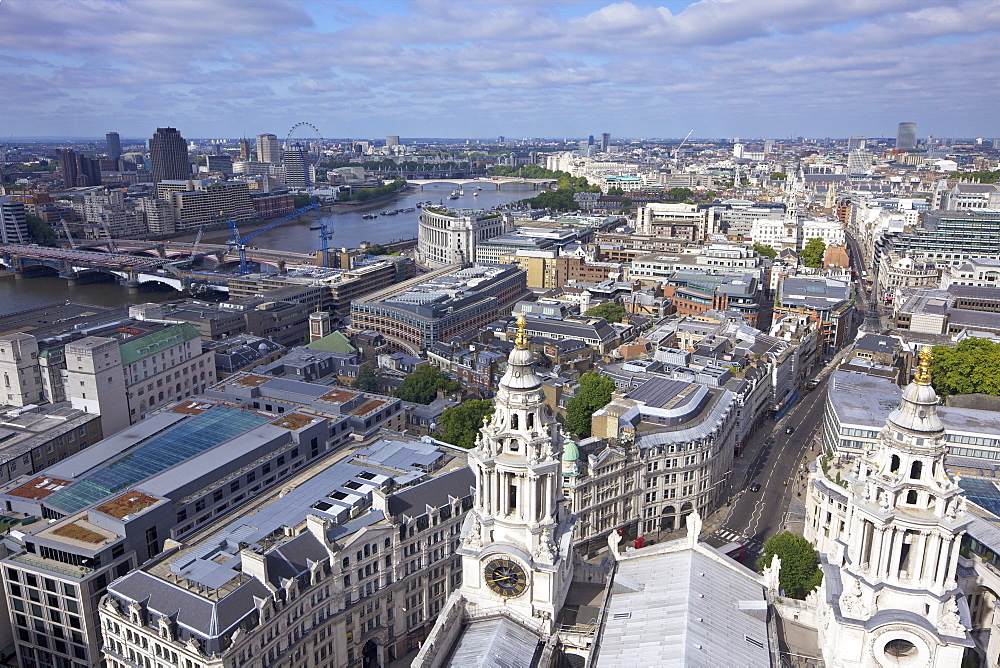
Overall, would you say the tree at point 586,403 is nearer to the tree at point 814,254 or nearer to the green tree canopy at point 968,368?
the green tree canopy at point 968,368

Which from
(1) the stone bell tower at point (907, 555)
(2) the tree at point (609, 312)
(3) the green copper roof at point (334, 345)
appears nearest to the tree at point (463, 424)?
(3) the green copper roof at point (334, 345)

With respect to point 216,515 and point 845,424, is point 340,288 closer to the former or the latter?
→ point 216,515

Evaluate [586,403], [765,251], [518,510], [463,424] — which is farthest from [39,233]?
[518,510]

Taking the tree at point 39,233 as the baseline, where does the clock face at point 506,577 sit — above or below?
above

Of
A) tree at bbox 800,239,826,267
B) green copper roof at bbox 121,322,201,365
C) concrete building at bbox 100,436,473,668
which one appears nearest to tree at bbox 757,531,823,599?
concrete building at bbox 100,436,473,668

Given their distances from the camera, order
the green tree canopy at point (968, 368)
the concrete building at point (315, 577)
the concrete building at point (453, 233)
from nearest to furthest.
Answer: the concrete building at point (315, 577)
the green tree canopy at point (968, 368)
the concrete building at point (453, 233)

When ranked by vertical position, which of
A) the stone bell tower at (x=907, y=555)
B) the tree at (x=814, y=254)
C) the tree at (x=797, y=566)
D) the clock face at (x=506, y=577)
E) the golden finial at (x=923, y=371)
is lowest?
the tree at (x=797, y=566)
